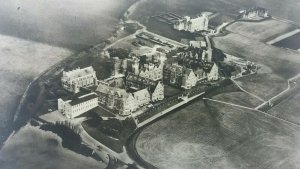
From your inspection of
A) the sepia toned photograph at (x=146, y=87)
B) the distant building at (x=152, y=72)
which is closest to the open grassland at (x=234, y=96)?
the sepia toned photograph at (x=146, y=87)

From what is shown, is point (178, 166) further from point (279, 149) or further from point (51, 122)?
point (51, 122)

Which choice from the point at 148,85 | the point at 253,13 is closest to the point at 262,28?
the point at 253,13

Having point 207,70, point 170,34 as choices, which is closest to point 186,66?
point 207,70

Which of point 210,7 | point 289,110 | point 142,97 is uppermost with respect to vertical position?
point 210,7

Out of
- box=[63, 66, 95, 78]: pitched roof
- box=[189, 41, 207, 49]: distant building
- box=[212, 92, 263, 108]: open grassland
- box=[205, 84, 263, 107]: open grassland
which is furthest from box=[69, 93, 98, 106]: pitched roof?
box=[189, 41, 207, 49]: distant building

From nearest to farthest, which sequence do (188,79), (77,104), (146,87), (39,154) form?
(39,154)
(77,104)
(146,87)
(188,79)

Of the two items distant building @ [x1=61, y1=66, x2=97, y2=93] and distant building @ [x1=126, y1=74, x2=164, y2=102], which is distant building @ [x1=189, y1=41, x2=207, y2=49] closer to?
distant building @ [x1=126, y1=74, x2=164, y2=102]

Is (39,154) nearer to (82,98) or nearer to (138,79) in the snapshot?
(82,98)
